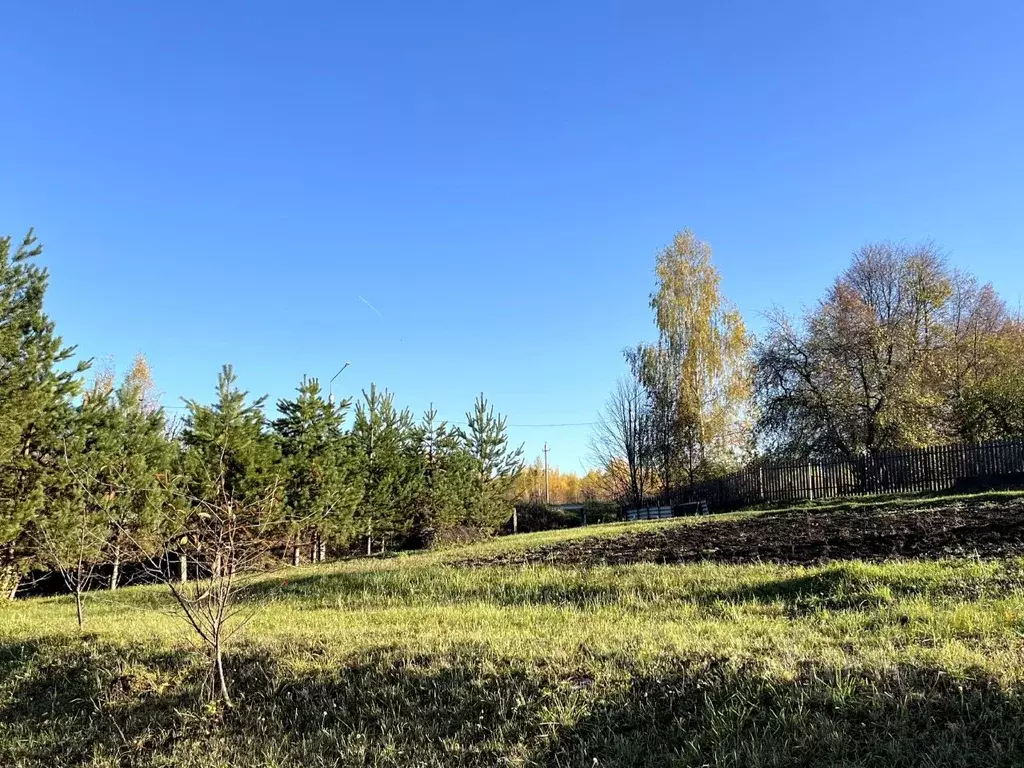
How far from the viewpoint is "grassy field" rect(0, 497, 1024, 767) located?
386 cm

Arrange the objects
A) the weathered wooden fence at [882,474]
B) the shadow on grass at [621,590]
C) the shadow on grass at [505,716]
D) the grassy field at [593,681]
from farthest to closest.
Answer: the weathered wooden fence at [882,474]
the shadow on grass at [621,590]
the grassy field at [593,681]
the shadow on grass at [505,716]

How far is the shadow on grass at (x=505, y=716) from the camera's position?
12.1ft

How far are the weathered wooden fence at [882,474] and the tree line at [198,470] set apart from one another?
31.1 ft

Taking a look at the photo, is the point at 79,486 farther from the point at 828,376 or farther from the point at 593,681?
the point at 828,376

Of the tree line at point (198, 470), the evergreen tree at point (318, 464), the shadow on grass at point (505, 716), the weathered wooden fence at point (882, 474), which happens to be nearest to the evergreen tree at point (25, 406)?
the tree line at point (198, 470)

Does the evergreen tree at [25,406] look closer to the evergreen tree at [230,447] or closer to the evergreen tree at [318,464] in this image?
the evergreen tree at [230,447]

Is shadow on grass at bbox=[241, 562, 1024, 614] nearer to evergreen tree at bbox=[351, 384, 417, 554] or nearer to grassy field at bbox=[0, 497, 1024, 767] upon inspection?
grassy field at bbox=[0, 497, 1024, 767]

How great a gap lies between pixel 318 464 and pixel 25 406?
26.2 ft

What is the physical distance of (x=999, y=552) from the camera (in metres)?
8.08

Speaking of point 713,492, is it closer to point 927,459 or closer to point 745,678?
point 927,459

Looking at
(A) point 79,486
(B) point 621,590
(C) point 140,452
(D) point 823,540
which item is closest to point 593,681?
(B) point 621,590

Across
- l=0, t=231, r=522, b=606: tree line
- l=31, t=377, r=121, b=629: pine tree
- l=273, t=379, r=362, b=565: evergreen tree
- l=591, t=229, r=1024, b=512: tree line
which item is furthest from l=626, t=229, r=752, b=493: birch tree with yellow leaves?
l=31, t=377, r=121, b=629: pine tree

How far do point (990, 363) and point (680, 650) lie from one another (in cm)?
3340

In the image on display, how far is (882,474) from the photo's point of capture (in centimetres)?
2327
